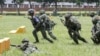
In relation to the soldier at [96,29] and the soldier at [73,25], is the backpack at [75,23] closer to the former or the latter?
the soldier at [73,25]

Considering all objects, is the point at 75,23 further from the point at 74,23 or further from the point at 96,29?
the point at 96,29

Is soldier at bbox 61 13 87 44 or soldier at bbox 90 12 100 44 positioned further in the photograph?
soldier at bbox 61 13 87 44

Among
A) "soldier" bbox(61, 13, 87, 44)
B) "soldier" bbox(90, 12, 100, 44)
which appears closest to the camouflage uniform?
"soldier" bbox(61, 13, 87, 44)

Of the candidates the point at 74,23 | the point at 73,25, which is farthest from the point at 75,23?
the point at 73,25

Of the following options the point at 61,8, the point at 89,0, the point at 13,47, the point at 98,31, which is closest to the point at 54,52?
the point at 13,47

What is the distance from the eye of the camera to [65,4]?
116750 millimetres

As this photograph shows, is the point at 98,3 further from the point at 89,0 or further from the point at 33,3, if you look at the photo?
the point at 33,3

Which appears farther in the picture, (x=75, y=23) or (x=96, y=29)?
(x=75, y=23)

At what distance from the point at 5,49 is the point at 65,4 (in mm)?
100030

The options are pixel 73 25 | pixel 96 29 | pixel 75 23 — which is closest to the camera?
pixel 96 29

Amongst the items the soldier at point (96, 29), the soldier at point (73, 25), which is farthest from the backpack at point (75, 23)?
the soldier at point (96, 29)

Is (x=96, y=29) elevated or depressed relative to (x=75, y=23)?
depressed

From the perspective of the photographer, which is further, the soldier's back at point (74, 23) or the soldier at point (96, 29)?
the soldier's back at point (74, 23)

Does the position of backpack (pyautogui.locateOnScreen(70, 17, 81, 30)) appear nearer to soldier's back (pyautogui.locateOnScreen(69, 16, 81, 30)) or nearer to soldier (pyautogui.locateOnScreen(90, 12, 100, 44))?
soldier's back (pyautogui.locateOnScreen(69, 16, 81, 30))
